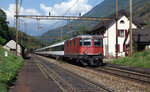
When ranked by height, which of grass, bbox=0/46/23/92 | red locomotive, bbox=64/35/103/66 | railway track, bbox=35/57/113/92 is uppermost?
red locomotive, bbox=64/35/103/66

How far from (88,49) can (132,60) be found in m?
4.74

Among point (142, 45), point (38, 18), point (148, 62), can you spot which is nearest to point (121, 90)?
point (148, 62)

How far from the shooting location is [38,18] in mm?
26641

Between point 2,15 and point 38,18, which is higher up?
point 2,15

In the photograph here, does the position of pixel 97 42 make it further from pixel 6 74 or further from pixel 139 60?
pixel 6 74

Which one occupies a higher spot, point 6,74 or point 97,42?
point 97,42

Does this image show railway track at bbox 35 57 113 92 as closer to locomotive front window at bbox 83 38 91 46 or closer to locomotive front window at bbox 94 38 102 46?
locomotive front window at bbox 83 38 91 46

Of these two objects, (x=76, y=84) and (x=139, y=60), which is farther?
(x=139, y=60)

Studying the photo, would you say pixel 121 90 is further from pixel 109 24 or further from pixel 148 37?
pixel 109 24

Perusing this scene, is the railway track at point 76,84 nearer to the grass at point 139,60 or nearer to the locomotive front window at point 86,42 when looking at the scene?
the locomotive front window at point 86,42

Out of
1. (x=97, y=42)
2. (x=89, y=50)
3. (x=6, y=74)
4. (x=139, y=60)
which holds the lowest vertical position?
(x=6, y=74)

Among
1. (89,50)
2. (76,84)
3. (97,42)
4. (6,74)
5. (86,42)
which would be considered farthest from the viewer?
(97,42)

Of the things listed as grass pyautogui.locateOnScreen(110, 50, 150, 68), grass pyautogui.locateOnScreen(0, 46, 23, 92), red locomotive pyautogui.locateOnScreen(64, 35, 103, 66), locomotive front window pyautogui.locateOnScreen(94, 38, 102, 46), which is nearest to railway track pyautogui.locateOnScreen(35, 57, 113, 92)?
grass pyautogui.locateOnScreen(0, 46, 23, 92)

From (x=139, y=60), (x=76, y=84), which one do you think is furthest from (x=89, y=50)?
(x=76, y=84)
